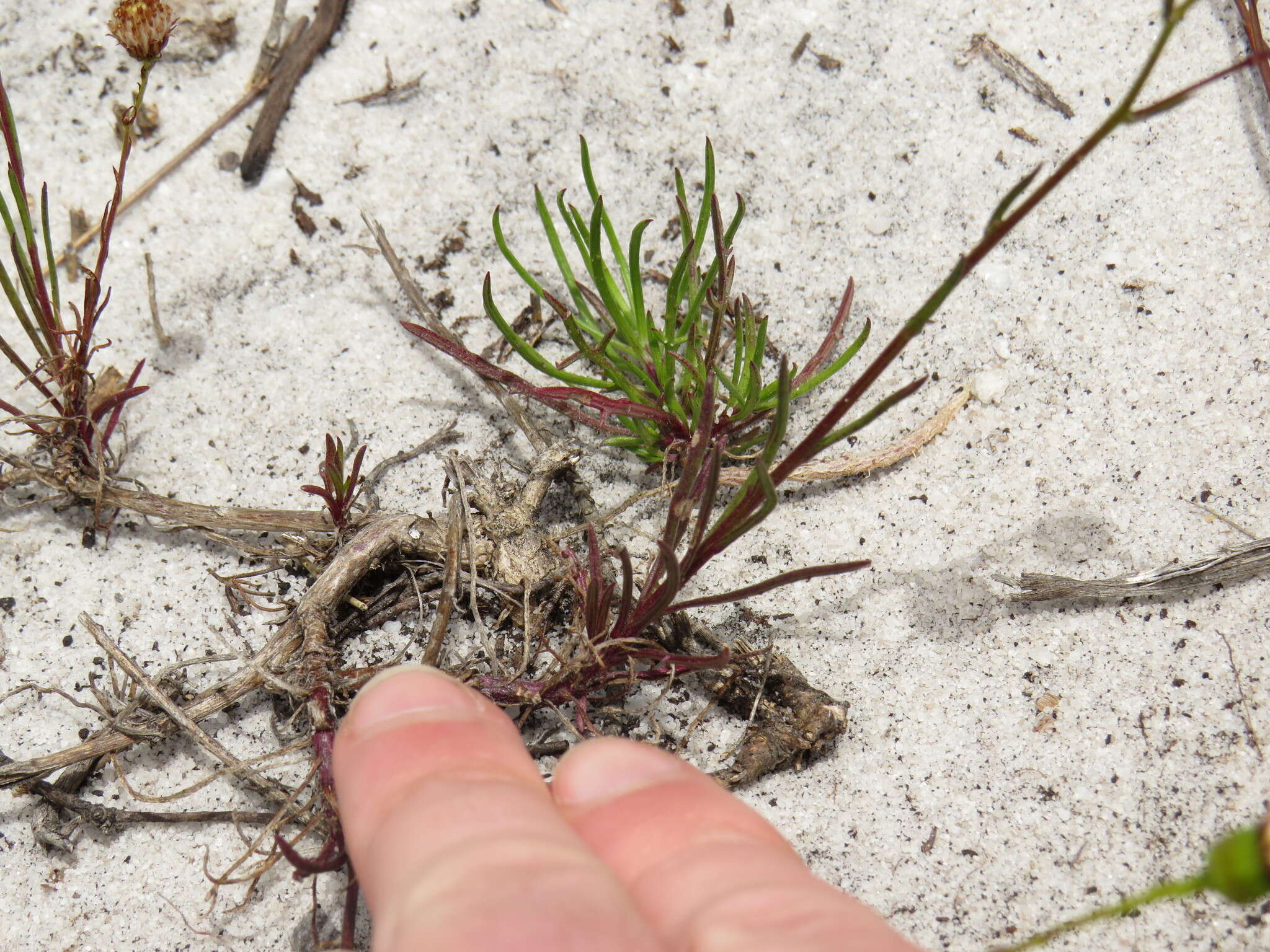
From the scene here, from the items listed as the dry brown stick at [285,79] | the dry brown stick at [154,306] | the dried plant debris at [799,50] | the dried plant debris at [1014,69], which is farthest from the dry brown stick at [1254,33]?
the dry brown stick at [154,306]

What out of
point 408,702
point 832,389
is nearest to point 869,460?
point 832,389

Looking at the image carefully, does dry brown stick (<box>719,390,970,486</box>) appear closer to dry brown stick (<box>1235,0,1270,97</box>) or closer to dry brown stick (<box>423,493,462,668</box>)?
dry brown stick (<box>423,493,462,668</box>)

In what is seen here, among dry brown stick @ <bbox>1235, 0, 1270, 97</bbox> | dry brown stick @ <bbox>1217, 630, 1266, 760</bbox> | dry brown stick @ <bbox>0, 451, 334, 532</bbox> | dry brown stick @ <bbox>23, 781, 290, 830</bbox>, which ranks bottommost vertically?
dry brown stick @ <bbox>23, 781, 290, 830</bbox>

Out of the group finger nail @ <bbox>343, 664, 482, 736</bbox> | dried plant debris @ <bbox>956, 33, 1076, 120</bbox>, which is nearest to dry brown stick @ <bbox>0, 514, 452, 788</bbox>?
finger nail @ <bbox>343, 664, 482, 736</bbox>

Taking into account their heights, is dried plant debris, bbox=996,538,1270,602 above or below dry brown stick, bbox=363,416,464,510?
above

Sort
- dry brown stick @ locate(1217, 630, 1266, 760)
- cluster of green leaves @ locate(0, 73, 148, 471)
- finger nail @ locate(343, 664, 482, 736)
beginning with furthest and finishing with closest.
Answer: cluster of green leaves @ locate(0, 73, 148, 471) < dry brown stick @ locate(1217, 630, 1266, 760) < finger nail @ locate(343, 664, 482, 736)

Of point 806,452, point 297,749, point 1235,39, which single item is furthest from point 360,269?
point 1235,39
